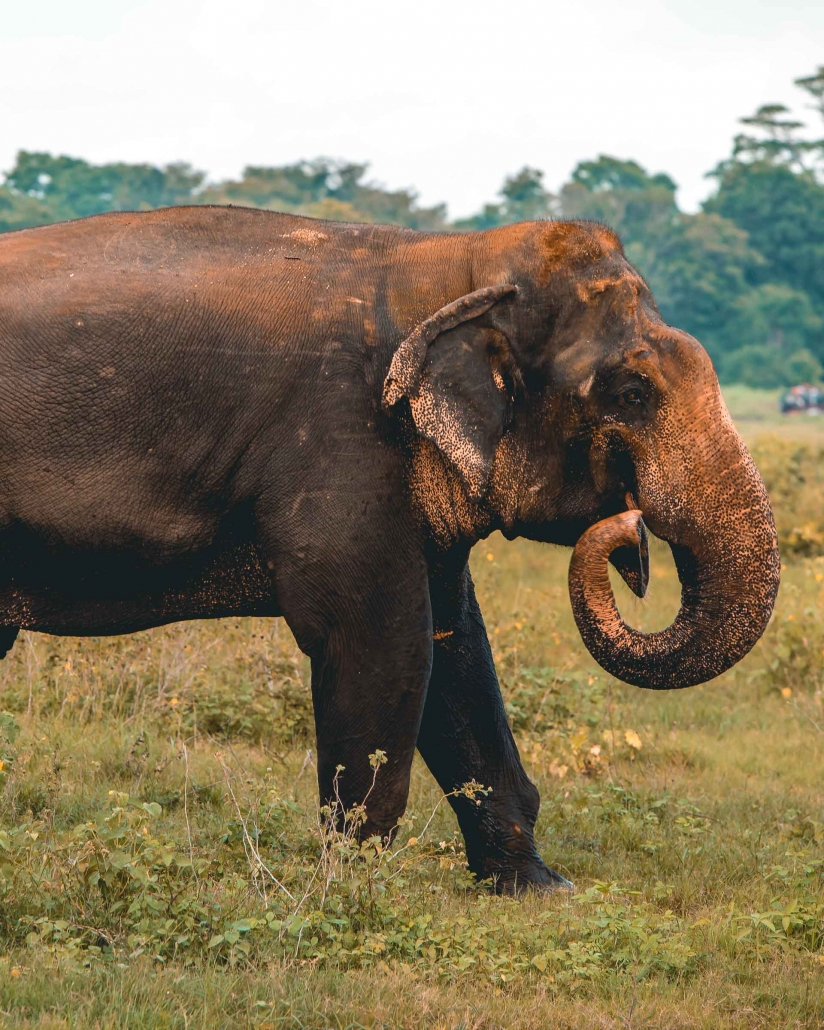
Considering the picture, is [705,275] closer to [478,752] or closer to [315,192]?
[315,192]

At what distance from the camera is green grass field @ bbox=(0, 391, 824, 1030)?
387 centimetres

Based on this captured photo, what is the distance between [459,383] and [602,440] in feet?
1.68

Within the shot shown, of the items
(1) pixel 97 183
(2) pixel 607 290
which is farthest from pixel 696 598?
(1) pixel 97 183

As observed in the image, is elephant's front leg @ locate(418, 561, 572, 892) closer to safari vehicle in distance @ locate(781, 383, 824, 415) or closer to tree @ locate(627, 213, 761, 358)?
safari vehicle in distance @ locate(781, 383, 824, 415)

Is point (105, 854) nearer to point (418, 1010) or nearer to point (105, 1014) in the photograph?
point (105, 1014)

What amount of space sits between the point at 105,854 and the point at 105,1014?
0.73 metres

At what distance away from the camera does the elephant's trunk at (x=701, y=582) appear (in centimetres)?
455

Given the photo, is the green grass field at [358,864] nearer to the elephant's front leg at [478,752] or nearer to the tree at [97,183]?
the elephant's front leg at [478,752]

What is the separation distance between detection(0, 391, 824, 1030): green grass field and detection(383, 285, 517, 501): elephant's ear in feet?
3.56

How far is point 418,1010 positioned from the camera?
3.79 metres

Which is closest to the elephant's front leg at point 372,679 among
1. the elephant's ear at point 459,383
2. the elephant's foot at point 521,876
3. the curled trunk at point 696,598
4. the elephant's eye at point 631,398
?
the elephant's ear at point 459,383

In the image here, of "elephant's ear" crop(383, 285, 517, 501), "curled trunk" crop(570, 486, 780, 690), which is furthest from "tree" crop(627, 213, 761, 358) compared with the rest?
"elephant's ear" crop(383, 285, 517, 501)

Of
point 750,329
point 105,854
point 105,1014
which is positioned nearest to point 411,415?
point 105,854

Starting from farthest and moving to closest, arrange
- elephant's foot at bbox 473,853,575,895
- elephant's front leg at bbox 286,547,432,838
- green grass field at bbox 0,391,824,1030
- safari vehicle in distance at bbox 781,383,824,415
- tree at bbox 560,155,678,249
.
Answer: tree at bbox 560,155,678,249 → safari vehicle in distance at bbox 781,383,824,415 → elephant's foot at bbox 473,853,575,895 → elephant's front leg at bbox 286,547,432,838 → green grass field at bbox 0,391,824,1030
